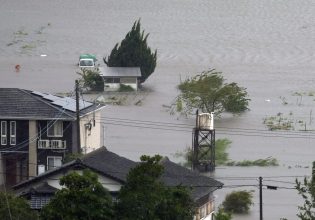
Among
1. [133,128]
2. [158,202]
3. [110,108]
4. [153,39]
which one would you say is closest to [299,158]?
[133,128]

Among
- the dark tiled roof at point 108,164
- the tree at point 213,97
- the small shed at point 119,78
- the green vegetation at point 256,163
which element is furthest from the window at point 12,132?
the small shed at point 119,78

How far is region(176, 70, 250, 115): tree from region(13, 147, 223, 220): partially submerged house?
8773 millimetres

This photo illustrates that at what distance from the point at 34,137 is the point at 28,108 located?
1.48 feet

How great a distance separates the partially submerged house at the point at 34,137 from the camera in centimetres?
1382

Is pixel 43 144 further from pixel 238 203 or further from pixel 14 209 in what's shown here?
pixel 14 209

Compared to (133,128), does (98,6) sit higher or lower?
higher

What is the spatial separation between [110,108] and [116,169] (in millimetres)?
10586

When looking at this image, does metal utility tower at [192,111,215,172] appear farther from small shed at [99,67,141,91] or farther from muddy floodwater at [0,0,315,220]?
small shed at [99,67,141,91]

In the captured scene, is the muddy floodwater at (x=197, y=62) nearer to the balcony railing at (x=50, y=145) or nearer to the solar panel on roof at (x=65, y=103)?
the solar panel on roof at (x=65, y=103)

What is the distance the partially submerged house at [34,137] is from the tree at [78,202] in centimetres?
552

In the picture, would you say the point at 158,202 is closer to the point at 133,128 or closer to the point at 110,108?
the point at 133,128

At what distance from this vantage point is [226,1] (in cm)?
4188

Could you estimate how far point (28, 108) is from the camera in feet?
46.9

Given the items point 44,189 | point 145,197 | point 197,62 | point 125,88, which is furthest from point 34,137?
point 197,62
